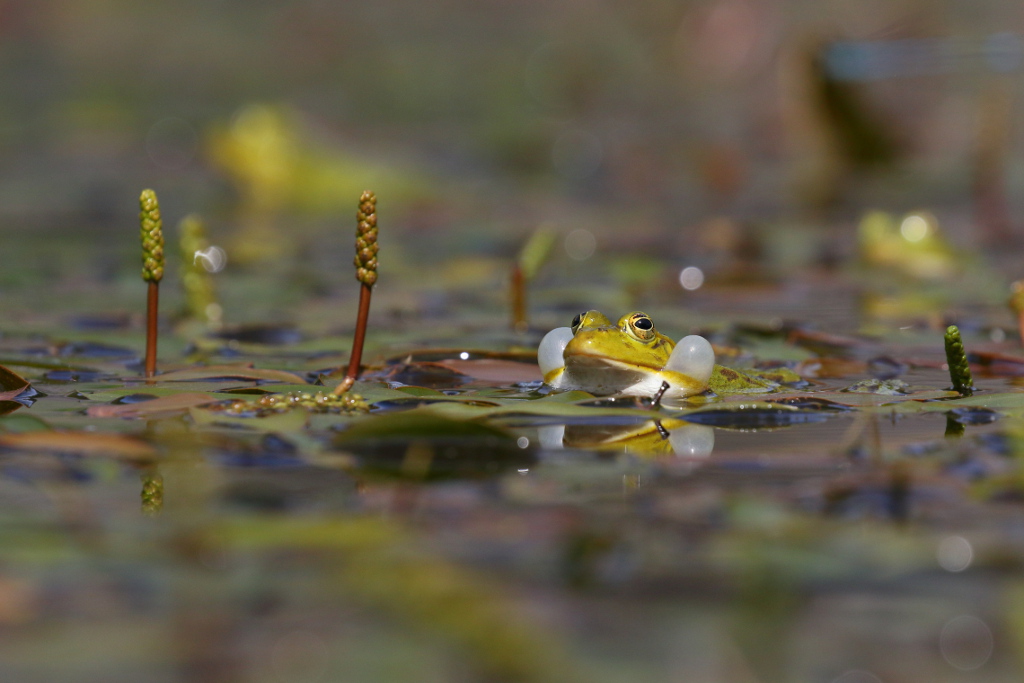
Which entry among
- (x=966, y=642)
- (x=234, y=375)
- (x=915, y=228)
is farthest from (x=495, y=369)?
(x=915, y=228)

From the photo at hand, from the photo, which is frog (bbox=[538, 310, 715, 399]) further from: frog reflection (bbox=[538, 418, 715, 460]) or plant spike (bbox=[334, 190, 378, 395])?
plant spike (bbox=[334, 190, 378, 395])

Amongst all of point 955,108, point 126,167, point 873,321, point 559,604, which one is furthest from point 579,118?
point 559,604

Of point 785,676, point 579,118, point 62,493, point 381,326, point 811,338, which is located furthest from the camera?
point 579,118

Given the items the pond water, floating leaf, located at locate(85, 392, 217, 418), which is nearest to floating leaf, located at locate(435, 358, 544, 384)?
the pond water

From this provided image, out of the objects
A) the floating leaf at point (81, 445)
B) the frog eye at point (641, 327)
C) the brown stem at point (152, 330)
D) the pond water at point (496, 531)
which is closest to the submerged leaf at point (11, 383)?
the pond water at point (496, 531)

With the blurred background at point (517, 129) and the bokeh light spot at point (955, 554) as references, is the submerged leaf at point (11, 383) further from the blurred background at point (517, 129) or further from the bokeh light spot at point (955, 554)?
the bokeh light spot at point (955, 554)

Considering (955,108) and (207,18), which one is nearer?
(955,108)

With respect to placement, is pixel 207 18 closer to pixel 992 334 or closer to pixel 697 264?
pixel 697 264
